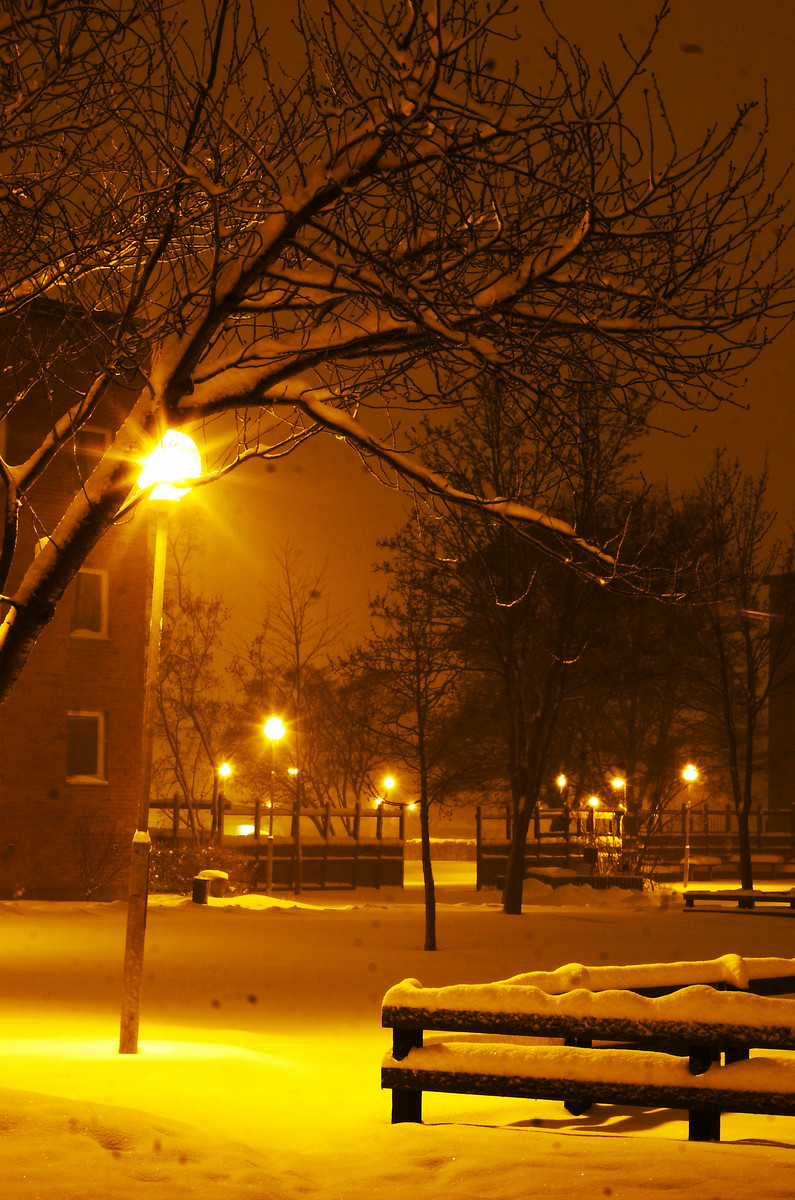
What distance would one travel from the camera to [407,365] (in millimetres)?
7730

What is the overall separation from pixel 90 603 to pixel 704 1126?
72.2ft

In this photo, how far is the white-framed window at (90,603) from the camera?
26219mm

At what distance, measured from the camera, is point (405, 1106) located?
6.62m

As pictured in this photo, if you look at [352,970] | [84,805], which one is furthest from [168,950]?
[84,805]

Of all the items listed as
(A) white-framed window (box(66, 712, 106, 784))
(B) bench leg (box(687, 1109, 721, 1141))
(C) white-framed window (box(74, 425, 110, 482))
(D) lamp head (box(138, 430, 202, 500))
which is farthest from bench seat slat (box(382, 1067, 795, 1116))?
(A) white-framed window (box(66, 712, 106, 784))

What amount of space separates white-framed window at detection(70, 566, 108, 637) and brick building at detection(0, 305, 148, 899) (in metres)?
0.02

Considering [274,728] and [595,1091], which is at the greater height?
[274,728]

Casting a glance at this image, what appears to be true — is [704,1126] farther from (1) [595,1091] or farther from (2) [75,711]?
(2) [75,711]

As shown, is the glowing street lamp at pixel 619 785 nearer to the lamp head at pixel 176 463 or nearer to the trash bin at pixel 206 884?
the trash bin at pixel 206 884

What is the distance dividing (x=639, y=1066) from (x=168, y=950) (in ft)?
36.2

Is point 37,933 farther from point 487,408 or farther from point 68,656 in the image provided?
point 487,408

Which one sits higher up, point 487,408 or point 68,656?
point 487,408

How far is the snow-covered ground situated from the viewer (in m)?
5.18

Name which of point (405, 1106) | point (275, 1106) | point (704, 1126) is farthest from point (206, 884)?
point (704, 1126)
